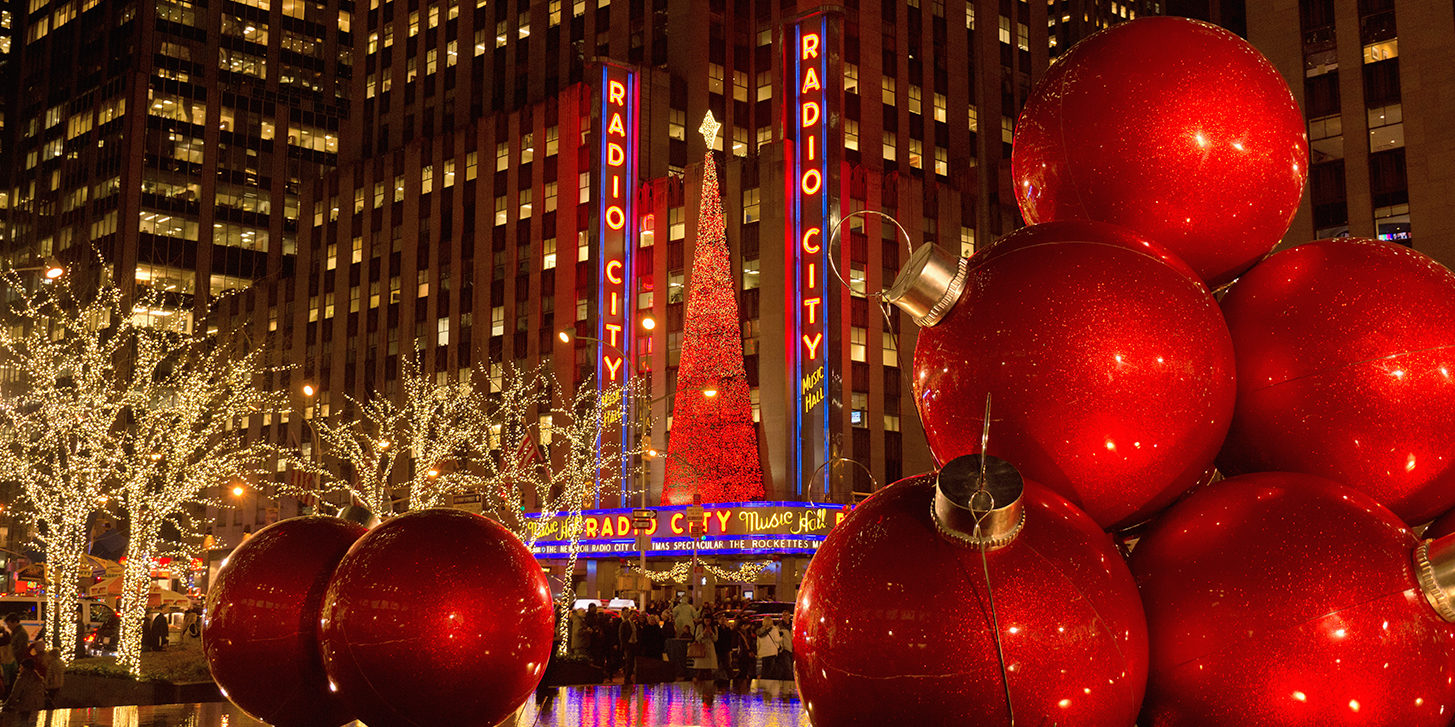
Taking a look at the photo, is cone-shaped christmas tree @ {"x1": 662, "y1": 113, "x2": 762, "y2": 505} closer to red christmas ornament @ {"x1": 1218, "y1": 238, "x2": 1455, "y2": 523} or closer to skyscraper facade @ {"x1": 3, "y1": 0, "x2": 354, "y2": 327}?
red christmas ornament @ {"x1": 1218, "y1": 238, "x2": 1455, "y2": 523}

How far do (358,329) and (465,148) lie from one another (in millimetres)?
13009

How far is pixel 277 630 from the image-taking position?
6.30m

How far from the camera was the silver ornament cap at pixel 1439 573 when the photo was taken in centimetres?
423

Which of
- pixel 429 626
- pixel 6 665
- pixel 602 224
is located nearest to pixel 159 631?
pixel 6 665

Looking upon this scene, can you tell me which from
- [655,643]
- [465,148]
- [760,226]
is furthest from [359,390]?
[655,643]

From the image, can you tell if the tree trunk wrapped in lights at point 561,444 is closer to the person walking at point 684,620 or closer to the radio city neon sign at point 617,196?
the radio city neon sign at point 617,196

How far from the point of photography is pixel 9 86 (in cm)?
12569

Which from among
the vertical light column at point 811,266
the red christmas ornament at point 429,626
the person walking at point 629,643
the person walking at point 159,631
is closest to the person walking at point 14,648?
the person walking at point 159,631

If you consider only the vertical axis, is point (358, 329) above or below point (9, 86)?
below

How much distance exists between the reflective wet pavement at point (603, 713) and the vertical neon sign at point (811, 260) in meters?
33.0

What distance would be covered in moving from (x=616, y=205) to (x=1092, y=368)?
52.1 meters

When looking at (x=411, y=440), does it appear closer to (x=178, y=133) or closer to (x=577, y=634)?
(x=577, y=634)

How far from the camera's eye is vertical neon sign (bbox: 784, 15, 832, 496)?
50.8 meters

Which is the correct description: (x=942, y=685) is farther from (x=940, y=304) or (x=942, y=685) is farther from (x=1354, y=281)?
(x=1354, y=281)
